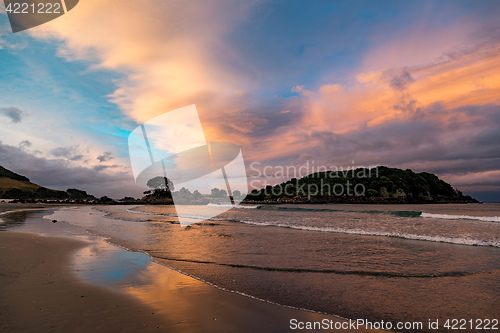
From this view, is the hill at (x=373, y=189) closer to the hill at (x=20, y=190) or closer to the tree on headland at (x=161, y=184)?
the tree on headland at (x=161, y=184)

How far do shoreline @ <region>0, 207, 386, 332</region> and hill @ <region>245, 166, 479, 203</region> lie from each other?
7461 centimetres

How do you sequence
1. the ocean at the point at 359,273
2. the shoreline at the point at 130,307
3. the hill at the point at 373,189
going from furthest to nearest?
1. the hill at the point at 373,189
2. the ocean at the point at 359,273
3. the shoreline at the point at 130,307

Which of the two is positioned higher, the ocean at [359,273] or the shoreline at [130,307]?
the shoreline at [130,307]

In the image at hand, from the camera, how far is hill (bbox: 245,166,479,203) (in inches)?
2987

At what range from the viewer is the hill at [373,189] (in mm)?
75875

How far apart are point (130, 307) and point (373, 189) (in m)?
87.8

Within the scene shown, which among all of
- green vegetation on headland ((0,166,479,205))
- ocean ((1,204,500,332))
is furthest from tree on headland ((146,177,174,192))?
ocean ((1,204,500,332))

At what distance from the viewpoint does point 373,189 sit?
268 feet

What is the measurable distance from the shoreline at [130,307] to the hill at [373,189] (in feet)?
245

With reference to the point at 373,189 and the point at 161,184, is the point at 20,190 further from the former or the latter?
the point at 373,189

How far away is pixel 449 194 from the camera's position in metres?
84.1

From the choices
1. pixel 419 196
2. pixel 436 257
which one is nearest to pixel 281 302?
pixel 436 257

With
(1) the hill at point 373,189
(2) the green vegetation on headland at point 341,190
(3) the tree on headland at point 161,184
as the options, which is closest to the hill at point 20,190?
(2) the green vegetation on headland at point 341,190

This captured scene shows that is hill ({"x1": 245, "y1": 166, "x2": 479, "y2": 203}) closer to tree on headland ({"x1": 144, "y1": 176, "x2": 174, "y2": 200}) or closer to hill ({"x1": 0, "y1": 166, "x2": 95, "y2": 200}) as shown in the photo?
tree on headland ({"x1": 144, "y1": 176, "x2": 174, "y2": 200})
